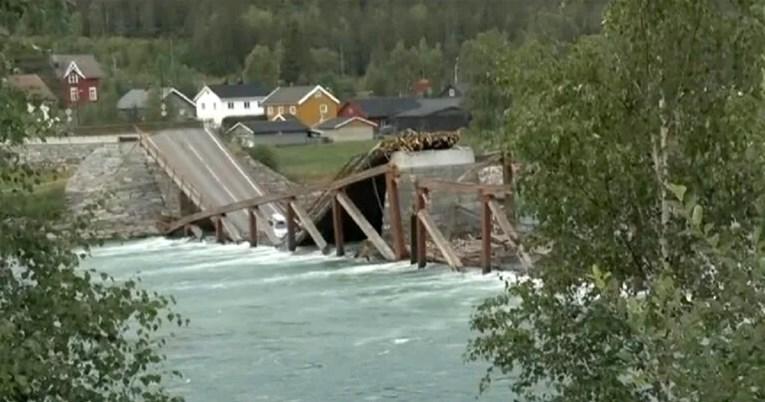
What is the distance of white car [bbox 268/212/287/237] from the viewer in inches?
1510

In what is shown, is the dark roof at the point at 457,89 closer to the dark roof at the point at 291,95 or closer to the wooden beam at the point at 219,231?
the dark roof at the point at 291,95

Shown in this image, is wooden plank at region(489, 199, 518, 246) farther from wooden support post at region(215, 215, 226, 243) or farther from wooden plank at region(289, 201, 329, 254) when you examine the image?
wooden support post at region(215, 215, 226, 243)

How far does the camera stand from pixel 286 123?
78.1 metres

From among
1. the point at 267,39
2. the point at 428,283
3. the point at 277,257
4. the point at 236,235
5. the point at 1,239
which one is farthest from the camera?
the point at 267,39

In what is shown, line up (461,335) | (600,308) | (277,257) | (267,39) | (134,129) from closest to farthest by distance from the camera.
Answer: (600,308)
(461,335)
(277,257)
(134,129)
(267,39)

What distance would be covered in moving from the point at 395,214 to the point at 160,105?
42.1 metres

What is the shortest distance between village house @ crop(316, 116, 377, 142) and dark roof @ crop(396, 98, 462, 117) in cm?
241

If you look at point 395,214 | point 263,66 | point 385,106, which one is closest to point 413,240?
point 395,214

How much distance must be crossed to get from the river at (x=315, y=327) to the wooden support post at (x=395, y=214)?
35.6 inches

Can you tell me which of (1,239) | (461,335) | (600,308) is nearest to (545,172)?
(600,308)

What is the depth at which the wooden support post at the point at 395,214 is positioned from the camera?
3198cm

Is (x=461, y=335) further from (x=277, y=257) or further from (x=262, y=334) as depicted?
(x=277, y=257)

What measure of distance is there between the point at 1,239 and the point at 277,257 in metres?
28.1

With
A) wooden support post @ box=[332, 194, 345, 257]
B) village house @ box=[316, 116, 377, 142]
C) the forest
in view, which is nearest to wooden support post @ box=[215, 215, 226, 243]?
wooden support post @ box=[332, 194, 345, 257]
